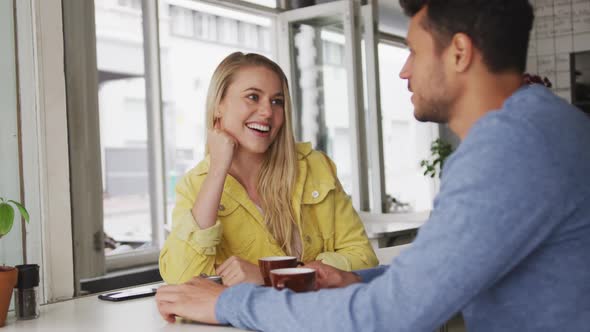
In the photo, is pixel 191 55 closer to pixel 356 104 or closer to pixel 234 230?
pixel 356 104

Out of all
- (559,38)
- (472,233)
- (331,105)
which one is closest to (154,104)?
(331,105)

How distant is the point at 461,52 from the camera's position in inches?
42.0

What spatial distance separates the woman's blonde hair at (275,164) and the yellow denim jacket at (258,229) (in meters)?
0.03

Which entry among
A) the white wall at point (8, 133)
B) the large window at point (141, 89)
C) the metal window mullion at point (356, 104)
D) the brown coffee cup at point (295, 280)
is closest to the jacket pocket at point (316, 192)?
the brown coffee cup at point (295, 280)

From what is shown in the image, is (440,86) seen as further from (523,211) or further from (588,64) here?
(588,64)

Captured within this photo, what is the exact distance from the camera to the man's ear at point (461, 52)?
1.06m

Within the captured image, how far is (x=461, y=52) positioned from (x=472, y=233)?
34cm

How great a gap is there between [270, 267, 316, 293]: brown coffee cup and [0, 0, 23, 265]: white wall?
0.84 meters

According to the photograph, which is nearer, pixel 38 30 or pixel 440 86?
pixel 440 86

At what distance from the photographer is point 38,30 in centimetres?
176

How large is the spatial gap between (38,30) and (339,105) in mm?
2598

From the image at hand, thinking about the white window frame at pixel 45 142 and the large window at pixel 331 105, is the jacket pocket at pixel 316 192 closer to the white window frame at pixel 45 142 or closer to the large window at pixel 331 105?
the white window frame at pixel 45 142

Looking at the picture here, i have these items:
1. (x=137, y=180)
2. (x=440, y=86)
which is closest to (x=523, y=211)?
(x=440, y=86)

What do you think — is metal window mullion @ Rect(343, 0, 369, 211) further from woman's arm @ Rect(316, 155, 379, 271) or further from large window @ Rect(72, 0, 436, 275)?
woman's arm @ Rect(316, 155, 379, 271)
